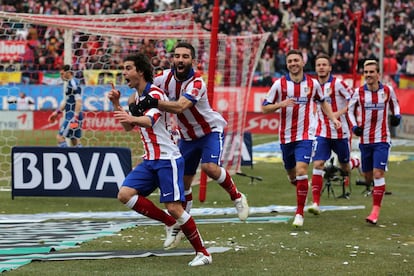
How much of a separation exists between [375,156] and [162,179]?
4.58m

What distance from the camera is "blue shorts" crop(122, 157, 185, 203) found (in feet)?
27.6

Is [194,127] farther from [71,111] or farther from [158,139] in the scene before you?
[71,111]

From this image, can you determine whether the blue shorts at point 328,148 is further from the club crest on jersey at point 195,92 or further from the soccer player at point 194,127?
the club crest on jersey at point 195,92

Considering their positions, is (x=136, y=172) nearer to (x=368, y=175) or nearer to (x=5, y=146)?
(x=368, y=175)

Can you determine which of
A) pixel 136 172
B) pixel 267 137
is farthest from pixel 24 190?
pixel 267 137

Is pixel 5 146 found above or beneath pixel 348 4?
beneath

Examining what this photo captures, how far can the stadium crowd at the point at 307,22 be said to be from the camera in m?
32.9

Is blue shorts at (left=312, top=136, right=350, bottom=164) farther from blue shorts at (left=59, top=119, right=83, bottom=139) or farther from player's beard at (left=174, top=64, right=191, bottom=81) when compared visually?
blue shorts at (left=59, top=119, right=83, bottom=139)

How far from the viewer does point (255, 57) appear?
62.8ft

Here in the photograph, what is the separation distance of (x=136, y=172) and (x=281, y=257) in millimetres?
1575

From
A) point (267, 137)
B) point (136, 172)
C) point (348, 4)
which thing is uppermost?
point (348, 4)

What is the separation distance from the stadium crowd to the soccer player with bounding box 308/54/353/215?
51.0 feet

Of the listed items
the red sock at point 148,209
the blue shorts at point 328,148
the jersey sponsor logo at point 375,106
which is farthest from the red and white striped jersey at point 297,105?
the red sock at point 148,209

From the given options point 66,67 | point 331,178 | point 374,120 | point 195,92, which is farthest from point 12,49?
point 195,92
